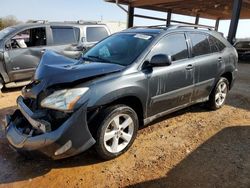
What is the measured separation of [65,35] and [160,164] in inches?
213

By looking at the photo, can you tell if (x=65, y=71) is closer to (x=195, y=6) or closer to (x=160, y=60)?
(x=160, y=60)

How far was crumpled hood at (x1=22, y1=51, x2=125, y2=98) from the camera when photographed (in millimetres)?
3104

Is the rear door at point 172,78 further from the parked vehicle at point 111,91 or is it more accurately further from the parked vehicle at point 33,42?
the parked vehicle at point 33,42

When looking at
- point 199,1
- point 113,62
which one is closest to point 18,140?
point 113,62

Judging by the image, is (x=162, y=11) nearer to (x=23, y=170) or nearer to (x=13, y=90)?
(x=13, y=90)

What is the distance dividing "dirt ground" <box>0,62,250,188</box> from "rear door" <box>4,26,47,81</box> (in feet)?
9.35

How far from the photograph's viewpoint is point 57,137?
2879 mm

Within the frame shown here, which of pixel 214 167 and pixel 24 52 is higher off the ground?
pixel 24 52

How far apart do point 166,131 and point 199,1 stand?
1232 cm

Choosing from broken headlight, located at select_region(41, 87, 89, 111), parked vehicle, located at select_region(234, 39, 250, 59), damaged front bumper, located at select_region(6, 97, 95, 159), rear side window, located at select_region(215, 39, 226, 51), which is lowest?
parked vehicle, located at select_region(234, 39, 250, 59)

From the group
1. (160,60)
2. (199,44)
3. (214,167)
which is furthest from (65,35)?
(214,167)

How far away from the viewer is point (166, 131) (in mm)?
4453

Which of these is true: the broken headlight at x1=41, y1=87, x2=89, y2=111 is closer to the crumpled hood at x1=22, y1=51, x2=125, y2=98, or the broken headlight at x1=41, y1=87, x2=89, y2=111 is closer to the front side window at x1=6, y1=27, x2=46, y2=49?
the crumpled hood at x1=22, y1=51, x2=125, y2=98

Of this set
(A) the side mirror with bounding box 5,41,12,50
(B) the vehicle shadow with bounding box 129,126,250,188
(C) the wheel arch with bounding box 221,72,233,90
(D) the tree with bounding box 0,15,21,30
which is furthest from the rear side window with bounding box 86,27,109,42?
(D) the tree with bounding box 0,15,21,30
